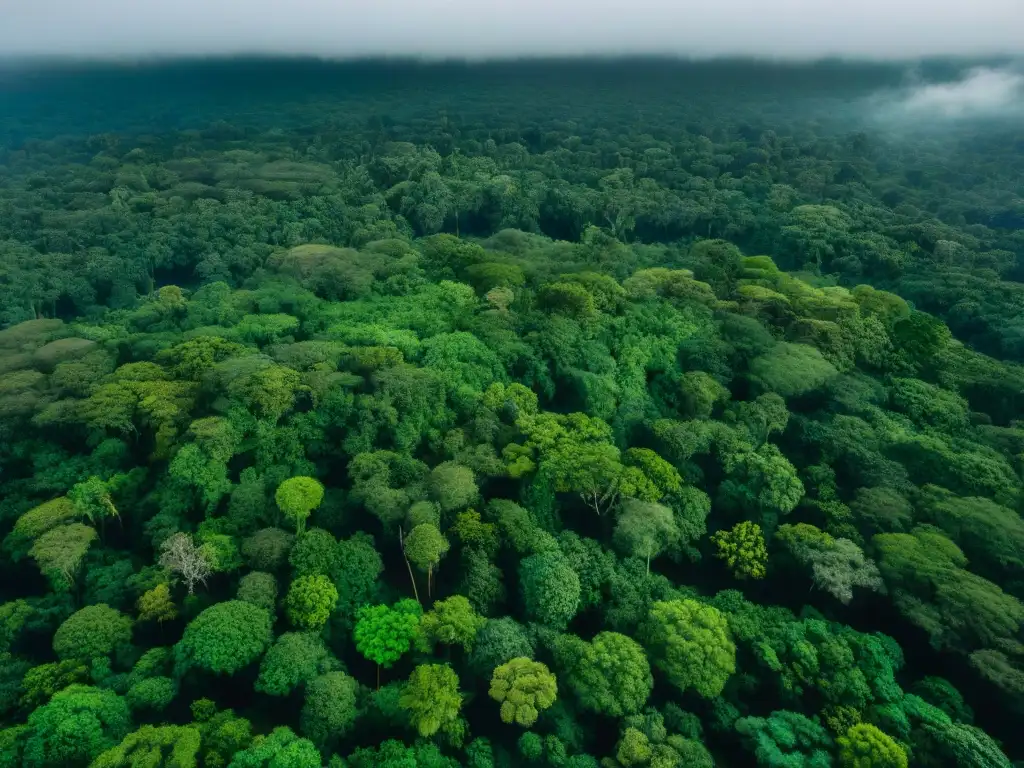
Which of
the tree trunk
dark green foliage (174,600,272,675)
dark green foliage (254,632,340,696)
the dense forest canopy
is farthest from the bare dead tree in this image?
the tree trunk

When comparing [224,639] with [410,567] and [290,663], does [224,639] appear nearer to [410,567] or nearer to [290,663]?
[290,663]

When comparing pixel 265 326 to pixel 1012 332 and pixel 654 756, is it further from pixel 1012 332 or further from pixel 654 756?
pixel 1012 332

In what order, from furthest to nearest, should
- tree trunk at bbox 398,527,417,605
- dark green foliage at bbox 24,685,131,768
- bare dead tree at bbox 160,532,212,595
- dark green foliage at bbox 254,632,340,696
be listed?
tree trunk at bbox 398,527,417,605
bare dead tree at bbox 160,532,212,595
dark green foliage at bbox 254,632,340,696
dark green foliage at bbox 24,685,131,768

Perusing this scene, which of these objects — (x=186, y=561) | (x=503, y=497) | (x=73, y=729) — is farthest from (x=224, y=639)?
(x=503, y=497)

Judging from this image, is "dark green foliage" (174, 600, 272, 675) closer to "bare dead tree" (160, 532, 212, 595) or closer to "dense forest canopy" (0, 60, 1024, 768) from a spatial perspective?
"dense forest canopy" (0, 60, 1024, 768)

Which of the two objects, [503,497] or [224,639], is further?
[503,497]

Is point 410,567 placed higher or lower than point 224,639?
lower
